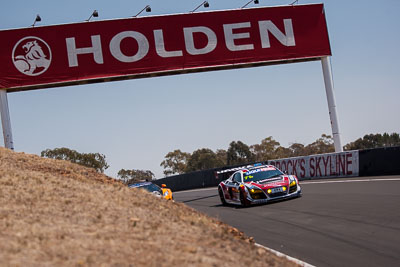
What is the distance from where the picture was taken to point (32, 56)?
26016mm

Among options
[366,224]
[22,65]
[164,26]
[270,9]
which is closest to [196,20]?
[164,26]

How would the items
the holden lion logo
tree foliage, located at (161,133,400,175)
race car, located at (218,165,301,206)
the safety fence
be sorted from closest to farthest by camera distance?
1. race car, located at (218,165,301,206)
2. the safety fence
3. the holden lion logo
4. tree foliage, located at (161,133,400,175)

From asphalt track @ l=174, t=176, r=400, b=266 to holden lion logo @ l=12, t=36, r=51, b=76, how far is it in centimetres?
1276

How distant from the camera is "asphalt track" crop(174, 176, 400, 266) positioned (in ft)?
26.8

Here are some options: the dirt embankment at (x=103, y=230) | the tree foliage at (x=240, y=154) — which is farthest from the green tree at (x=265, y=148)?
the dirt embankment at (x=103, y=230)

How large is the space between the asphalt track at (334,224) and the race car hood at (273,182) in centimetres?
57

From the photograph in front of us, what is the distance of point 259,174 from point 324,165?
29.8ft

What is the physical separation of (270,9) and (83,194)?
22346 millimetres

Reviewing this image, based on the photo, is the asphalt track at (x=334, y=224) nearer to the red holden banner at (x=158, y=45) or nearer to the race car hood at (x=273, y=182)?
the race car hood at (x=273, y=182)

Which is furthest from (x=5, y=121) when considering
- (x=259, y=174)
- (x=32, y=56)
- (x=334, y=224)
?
(x=334, y=224)

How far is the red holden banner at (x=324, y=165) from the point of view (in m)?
23.1

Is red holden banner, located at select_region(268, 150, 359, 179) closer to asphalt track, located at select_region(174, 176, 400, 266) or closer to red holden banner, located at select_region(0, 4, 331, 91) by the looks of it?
asphalt track, located at select_region(174, 176, 400, 266)

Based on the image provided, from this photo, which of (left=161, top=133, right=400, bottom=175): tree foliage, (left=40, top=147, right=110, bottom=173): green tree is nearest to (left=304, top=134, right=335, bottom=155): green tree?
(left=161, top=133, right=400, bottom=175): tree foliage

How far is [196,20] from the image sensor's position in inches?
1101
